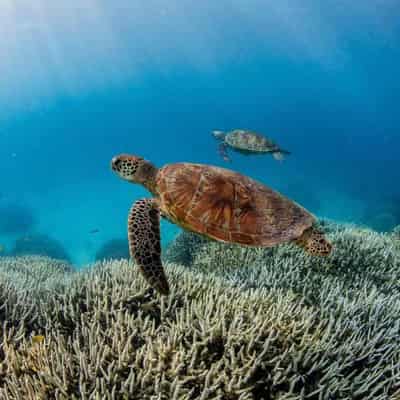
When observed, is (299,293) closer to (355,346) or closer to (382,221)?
(355,346)

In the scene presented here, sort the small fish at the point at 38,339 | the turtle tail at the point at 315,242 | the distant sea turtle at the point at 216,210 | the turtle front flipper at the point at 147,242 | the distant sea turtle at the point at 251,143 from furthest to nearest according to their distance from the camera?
the distant sea turtle at the point at 251,143, the turtle tail at the point at 315,242, the distant sea turtle at the point at 216,210, the turtle front flipper at the point at 147,242, the small fish at the point at 38,339

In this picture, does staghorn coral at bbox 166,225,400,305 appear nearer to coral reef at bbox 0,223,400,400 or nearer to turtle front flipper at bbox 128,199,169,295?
coral reef at bbox 0,223,400,400

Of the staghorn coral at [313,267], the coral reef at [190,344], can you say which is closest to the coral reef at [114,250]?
the staghorn coral at [313,267]

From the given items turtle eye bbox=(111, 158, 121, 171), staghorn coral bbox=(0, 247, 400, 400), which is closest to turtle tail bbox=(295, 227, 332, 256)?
staghorn coral bbox=(0, 247, 400, 400)

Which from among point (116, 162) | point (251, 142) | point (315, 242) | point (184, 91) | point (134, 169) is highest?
point (184, 91)

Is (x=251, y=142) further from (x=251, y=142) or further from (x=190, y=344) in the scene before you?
(x=190, y=344)

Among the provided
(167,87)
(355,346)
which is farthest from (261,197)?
(167,87)

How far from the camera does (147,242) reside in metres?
3.10

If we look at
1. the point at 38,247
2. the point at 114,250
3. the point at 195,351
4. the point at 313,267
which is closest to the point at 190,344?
the point at 195,351

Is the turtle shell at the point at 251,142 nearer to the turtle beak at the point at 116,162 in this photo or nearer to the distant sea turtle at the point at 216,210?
the distant sea turtle at the point at 216,210

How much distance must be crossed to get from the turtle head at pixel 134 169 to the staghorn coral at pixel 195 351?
1373 millimetres

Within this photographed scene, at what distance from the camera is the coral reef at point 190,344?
201 centimetres

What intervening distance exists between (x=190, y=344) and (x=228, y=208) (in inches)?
62.8

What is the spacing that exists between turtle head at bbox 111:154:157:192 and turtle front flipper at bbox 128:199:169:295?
1.09 ft
